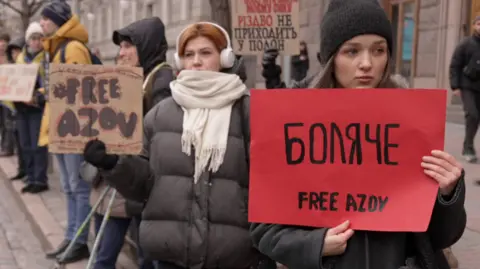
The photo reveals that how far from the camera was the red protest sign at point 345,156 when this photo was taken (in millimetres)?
1694

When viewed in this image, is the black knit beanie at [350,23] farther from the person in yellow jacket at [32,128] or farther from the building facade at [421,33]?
the building facade at [421,33]

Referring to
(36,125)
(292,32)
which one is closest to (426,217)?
(292,32)

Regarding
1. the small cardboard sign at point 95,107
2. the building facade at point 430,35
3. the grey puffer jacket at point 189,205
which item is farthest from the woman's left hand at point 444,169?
the building facade at point 430,35

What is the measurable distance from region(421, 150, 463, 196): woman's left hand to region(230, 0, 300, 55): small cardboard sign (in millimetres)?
3265

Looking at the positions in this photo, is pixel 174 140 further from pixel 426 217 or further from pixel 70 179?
pixel 70 179

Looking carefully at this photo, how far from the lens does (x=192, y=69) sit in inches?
107

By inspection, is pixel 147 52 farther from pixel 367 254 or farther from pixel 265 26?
pixel 367 254

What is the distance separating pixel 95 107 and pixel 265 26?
2607 millimetres

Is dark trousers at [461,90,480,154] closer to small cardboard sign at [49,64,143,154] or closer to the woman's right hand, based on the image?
small cardboard sign at [49,64,143,154]

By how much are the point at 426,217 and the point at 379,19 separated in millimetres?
617

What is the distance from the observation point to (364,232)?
1.77 m

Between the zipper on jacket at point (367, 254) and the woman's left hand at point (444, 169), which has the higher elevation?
the woman's left hand at point (444, 169)

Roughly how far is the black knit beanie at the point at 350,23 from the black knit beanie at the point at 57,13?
3.47 m

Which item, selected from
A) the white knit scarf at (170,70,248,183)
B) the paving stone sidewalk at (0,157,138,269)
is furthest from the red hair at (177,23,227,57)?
the paving stone sidewalk at (0,157,138,269)
